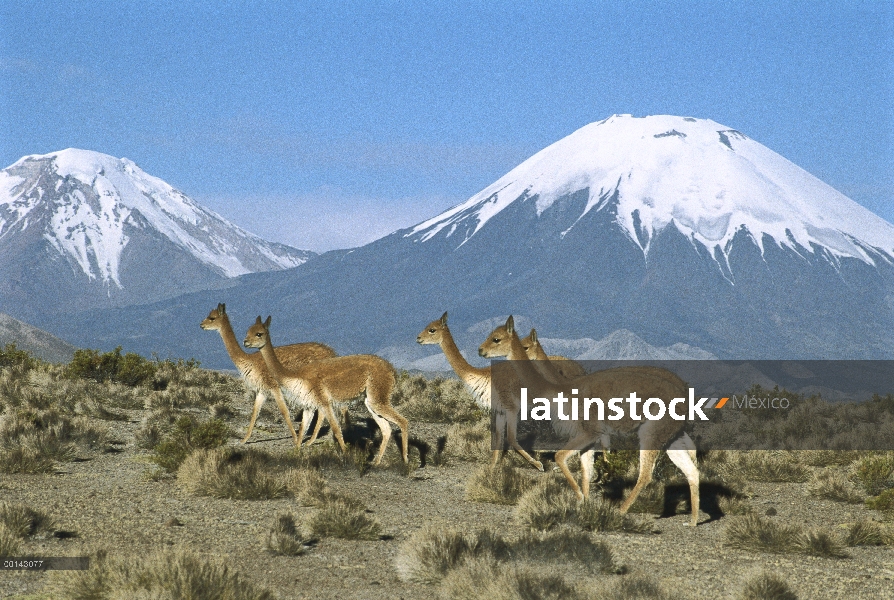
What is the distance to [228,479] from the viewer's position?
37.9ft

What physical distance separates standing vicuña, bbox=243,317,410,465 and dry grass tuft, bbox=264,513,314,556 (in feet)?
14.8

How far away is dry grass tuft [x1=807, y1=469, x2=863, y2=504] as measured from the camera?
12.9 m

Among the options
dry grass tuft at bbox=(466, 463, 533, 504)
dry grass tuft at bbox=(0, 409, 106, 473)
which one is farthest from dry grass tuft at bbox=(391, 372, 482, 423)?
dry grass tuft at bbox=(0, 409, 106, 473)

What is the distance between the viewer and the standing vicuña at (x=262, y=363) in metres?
15.5

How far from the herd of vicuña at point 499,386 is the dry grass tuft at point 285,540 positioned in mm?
2921

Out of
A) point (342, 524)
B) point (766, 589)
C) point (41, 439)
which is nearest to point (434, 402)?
point (41, 439)

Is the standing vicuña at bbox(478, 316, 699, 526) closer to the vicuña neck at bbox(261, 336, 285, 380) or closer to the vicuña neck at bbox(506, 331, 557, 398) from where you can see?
the vicuña neck at bbox(506, 331, 557, 398)

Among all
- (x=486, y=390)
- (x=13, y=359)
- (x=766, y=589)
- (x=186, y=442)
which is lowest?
(x=766, y=589)

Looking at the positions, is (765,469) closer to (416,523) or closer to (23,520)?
(416,523)

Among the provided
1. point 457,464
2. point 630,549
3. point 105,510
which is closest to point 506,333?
point 457,464

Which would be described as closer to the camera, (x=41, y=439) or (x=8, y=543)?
(x=8, y=543)

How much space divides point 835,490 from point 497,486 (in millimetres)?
4082

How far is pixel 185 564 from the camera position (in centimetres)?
738

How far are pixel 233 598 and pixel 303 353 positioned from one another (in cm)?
972
